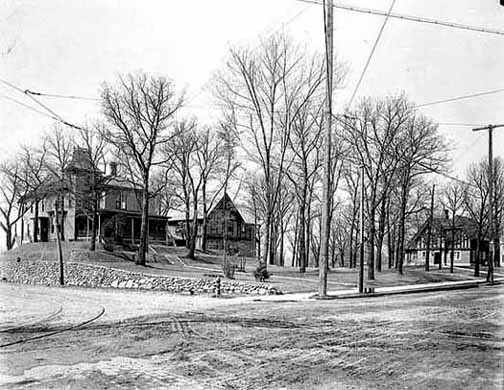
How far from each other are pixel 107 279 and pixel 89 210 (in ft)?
45.9

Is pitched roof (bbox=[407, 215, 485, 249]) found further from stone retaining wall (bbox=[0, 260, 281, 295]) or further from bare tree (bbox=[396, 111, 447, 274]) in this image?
stone retaining wall (bbox=[0, 260, 281, 295])

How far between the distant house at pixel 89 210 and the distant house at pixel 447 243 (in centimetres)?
3122

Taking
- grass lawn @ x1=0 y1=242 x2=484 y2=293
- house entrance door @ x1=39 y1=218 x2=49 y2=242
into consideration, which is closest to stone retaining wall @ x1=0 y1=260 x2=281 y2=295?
grass lawn @ x1=0 y1=242 x2=484 y2=293

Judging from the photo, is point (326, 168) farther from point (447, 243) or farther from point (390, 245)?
point (447, 243)

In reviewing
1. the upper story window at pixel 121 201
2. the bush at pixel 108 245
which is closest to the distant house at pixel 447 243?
the upper story window at pixel 121 201

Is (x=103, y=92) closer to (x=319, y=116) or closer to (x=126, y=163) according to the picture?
(x=126, y=163)

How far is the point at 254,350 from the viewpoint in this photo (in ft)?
33.2

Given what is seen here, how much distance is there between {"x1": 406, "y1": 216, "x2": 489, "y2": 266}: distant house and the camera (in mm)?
66062

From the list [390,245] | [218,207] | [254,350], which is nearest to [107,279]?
[254,350]

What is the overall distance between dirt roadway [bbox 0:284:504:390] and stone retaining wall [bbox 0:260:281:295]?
898 cm

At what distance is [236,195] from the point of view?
6838cm

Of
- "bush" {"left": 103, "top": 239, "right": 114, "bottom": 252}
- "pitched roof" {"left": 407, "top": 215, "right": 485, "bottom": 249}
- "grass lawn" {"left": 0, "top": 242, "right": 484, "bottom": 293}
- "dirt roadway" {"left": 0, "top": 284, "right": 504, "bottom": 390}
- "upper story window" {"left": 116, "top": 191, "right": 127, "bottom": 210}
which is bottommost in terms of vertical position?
"grass lawn" {"left": 0, "top": 242, "right": 484, "bottom": 293}

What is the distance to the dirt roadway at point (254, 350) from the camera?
7.84 m

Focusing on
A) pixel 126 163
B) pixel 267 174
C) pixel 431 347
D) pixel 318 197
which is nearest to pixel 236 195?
pixel 318 197
